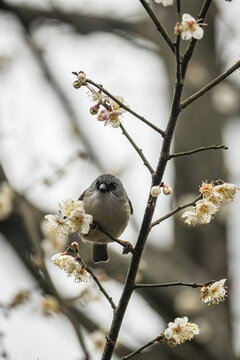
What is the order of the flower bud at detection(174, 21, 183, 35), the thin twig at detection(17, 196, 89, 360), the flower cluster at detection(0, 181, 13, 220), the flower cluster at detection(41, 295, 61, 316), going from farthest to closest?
the flower cluster at detection(0, 181, 13, 220), the flower cluster at detection(41, 295, 61, 316), the thin twig at detection(17, 196, 89, 360), the flower bud at detection(174, 21, 183, 35)

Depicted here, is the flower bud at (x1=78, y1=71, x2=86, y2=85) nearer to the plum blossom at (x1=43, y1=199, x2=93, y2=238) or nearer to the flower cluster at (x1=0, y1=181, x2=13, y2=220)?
the plum blossom at (x1=43, y1=199, x2=93, y2=238)

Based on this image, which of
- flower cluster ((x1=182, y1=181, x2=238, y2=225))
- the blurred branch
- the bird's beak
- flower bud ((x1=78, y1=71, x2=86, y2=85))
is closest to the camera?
flower bud ((x1=78, y1=71, x2=86, y2=85))

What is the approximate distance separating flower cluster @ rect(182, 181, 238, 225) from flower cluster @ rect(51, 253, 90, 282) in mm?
531

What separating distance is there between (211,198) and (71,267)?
2.10 ft

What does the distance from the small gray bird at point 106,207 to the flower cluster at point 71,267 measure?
70 centimetres

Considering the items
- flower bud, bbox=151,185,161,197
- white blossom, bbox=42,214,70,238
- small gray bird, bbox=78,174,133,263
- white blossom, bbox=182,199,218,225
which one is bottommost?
white blossom, bbox=42,214,70,238

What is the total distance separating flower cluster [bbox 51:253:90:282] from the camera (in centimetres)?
212

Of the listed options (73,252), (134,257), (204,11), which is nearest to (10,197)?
(73,252)

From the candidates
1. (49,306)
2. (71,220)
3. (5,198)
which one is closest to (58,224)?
(71,220)

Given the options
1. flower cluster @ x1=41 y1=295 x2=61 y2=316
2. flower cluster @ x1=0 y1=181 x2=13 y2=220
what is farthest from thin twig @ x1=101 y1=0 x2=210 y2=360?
flower cluster @ x1=0 y1=181 x2=13 y2=220

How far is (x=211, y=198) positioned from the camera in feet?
6.48

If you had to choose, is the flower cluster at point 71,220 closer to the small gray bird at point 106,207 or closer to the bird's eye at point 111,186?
the small gray bird at point 106,207

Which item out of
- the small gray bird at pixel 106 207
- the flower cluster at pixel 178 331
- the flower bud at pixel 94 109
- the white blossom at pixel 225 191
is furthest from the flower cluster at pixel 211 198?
the small gray bird at pixel 106 207

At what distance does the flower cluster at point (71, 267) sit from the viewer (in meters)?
2.12
